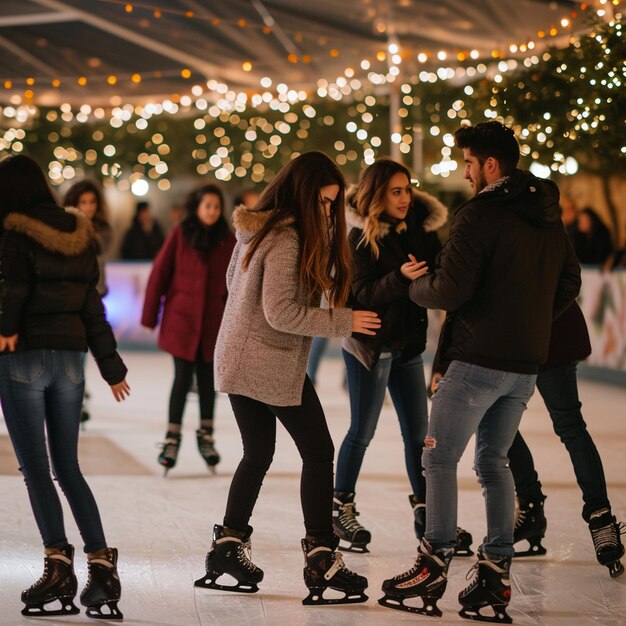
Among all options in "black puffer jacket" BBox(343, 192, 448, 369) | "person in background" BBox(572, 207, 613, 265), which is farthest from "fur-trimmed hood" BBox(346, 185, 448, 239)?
"person in background" BBox(572, 207, 613, 265)

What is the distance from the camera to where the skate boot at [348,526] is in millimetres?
4523

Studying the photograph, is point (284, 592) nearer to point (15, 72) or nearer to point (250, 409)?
point (250, 409)

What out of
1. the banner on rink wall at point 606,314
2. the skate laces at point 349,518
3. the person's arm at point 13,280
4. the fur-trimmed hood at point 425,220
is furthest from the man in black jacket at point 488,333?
the banner on rink wall at point 606,314

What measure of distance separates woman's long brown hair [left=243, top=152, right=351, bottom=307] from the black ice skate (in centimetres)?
128

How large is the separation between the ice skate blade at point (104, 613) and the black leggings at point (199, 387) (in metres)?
2.51

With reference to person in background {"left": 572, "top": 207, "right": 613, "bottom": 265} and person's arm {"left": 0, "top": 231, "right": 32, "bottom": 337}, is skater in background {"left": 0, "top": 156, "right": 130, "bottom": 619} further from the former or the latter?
person in background {"left": 572, "top": 207, "right": 613, "bottom": 265}

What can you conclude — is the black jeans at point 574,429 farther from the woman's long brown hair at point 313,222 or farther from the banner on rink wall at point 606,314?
the banner on rink wall at point 606,314

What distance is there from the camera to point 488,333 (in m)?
3.59

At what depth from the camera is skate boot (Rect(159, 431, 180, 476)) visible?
5.93m

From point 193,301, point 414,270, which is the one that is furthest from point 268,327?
point 193,301

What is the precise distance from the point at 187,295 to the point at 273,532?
174cm

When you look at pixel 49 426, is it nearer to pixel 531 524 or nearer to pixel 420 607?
pixel 420 607

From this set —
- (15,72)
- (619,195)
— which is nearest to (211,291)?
(15,72)

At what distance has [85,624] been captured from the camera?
3.51 m
